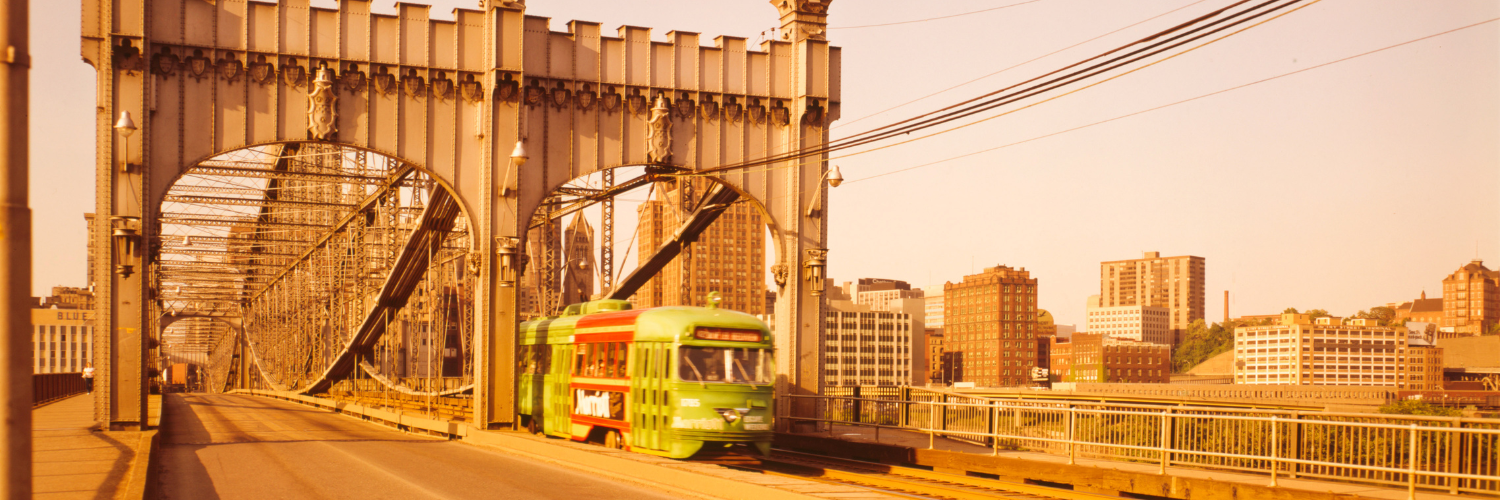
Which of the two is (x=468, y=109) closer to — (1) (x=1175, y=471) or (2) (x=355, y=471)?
(2) (x=355, y=471)

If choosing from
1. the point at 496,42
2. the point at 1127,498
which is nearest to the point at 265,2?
the point at 496,42

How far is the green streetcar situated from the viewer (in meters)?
22.0

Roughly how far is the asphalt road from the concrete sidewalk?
2.38 ft

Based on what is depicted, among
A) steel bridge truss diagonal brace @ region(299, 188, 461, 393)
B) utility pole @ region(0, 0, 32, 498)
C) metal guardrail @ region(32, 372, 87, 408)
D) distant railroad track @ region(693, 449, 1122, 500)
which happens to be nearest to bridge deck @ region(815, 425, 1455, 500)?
distant railroad track @ region(693, 449, 1122, 500)

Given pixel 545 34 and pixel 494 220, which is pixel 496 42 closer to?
pixel 545 34

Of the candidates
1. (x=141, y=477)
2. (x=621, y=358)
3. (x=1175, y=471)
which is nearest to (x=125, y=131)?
(x=141, y=477)

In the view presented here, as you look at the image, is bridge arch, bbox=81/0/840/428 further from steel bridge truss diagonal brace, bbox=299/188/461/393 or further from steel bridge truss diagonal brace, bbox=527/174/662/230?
steel bridge truss diagonal brace, bbox=299/188/461/393

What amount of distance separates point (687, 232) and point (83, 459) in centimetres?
2140

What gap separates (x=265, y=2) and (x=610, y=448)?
13839 mm

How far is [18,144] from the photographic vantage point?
6.23 m

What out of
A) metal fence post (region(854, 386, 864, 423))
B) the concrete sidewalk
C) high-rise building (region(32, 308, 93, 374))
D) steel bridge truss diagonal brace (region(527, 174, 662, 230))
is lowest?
high-rise building (region(32, 308, 93, 374))

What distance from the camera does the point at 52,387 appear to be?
5303 centimetres

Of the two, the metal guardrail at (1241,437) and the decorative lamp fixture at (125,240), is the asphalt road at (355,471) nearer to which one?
the decorative lamp fixture at (125,240)

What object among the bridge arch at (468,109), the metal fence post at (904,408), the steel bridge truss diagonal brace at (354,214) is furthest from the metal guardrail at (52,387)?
the metal fence post at (904,408)
